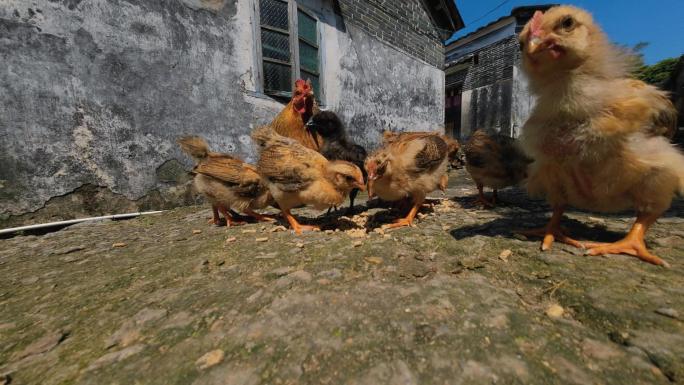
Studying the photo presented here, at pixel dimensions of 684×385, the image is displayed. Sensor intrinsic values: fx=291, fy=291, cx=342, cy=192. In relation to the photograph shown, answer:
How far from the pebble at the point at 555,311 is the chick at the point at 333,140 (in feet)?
10.2

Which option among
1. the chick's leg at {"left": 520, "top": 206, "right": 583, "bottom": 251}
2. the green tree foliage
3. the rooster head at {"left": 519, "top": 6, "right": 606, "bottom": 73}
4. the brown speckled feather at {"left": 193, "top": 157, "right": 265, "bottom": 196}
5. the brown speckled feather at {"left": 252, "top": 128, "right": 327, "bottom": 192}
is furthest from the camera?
the green tree foliage

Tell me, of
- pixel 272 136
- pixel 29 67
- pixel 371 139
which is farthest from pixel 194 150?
pixel 371 139

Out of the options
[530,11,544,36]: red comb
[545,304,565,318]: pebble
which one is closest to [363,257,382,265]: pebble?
[545,304,565,318]: pebble

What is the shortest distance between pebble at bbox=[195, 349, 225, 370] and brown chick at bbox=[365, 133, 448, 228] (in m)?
2.19

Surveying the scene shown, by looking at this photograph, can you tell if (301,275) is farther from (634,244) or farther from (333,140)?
(333,140)

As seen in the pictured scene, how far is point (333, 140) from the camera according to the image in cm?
502

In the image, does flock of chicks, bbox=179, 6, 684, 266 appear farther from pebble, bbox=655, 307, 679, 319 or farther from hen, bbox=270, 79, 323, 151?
hen, bbox=270, 79, 323, 151

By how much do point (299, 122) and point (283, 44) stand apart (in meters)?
2.72

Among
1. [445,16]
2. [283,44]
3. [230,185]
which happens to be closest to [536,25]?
Result: [230,185]

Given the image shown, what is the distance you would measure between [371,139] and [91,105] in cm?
712

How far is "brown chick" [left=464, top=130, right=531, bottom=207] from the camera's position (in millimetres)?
4242

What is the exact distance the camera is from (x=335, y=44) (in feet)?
27.3

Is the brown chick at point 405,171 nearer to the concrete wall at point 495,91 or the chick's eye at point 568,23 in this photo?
the chick's eye at point 568,23

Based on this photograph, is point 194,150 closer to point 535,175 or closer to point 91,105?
point 91,105
